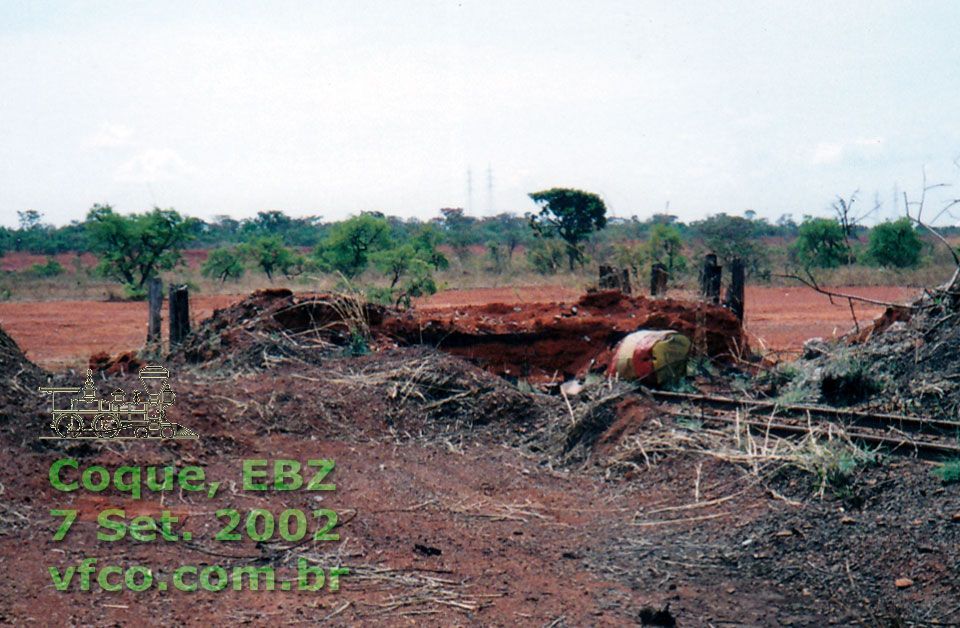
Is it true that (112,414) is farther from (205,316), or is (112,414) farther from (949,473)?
(205,316)

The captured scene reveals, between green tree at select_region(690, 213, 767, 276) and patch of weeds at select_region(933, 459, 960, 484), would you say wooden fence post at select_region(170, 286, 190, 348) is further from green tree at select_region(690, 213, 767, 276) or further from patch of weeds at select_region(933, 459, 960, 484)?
green tree at select_region(690, 213, 767, 276)

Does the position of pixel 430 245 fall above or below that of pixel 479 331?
above

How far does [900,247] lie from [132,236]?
24742 mm

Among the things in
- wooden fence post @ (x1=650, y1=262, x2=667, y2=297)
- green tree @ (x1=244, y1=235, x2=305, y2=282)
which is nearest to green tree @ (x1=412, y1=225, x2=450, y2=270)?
green tree @ (x1=244, y1=235, x2=305, y2=282)

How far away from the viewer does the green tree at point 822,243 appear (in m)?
30.1

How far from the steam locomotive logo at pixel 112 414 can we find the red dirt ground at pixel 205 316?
3.62 metres

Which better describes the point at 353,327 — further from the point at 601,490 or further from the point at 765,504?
the point at 765,504

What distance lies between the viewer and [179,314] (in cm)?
851

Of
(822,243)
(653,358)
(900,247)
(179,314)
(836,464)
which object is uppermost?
(822,243)

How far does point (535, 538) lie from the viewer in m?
4.23

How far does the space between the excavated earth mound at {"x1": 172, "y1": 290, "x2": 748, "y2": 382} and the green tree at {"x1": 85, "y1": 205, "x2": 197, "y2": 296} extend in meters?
18.3

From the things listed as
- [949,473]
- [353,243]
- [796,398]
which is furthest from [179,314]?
[353,243]

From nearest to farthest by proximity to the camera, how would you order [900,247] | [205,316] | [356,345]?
[356,345] < [205,316] < [900,247]

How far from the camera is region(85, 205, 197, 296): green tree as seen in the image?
25.1 metres
